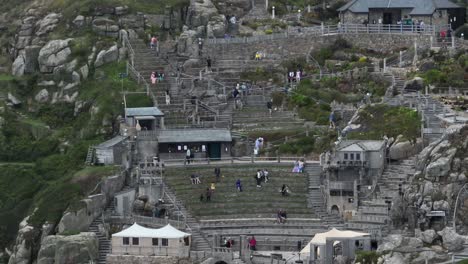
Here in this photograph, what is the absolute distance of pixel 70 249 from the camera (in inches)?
5266

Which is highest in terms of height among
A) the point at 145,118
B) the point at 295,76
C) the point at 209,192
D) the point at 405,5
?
the point at 405,5

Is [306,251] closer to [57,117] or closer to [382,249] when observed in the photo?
[382,249]

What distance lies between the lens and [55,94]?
156750mm

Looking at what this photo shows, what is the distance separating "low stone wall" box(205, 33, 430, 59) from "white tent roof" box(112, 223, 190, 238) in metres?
26.4

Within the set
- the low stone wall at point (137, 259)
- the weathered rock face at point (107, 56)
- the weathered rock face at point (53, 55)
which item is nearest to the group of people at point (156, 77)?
the weathered rock face at point (107, 56)

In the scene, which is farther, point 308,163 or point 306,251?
point 308,163

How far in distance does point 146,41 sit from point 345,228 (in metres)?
30.5

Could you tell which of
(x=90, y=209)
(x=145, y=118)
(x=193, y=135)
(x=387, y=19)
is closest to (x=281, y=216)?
(x=90, y=209)

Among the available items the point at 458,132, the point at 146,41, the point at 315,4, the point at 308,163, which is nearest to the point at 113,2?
the point at 146,41

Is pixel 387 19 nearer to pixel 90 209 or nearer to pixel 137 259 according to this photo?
pixel 90 209

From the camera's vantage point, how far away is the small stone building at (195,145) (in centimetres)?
14488

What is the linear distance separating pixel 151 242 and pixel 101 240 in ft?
12.3

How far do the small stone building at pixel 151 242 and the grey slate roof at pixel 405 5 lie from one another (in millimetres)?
33952

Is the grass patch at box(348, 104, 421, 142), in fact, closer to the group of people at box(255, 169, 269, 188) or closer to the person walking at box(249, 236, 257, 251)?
the group of people at box(255, 169, 269, 188)
